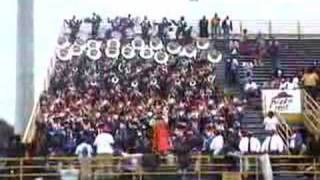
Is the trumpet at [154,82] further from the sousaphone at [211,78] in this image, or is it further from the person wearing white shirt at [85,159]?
the person wearing white shirt at [85,159]

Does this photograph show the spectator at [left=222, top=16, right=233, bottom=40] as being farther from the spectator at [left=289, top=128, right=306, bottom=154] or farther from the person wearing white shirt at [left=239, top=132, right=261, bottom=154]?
the person wearing white shirt at [left=239, top=132, right=261, bottom=154]

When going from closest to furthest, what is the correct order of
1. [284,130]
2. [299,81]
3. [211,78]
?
[284,130] < [299,81] < [211,78]

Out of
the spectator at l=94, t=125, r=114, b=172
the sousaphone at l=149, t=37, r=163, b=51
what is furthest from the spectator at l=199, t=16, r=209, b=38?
the spectator at l=94, t=125, r=114, b=172

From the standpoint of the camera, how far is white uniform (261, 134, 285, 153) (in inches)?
914

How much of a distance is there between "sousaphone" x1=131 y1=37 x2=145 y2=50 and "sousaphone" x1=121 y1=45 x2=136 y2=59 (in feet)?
0.55

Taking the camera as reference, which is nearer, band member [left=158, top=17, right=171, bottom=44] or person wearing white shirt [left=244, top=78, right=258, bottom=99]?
person wearing white shirt [left=244, top=78, right=258, bottom=99]

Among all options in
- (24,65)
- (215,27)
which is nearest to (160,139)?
(24,65)

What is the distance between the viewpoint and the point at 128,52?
37344 mm

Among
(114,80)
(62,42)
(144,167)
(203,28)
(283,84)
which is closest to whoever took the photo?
(144,167)

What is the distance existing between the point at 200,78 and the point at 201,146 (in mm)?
10576

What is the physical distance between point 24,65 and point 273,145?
5802 mm

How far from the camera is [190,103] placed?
101ft

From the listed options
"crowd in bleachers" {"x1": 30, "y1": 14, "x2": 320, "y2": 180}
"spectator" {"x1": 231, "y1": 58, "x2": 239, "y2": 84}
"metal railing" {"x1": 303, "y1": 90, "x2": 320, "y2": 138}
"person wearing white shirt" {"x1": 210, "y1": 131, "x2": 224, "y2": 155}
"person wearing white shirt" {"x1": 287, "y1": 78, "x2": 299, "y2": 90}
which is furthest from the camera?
"spectator" {"x1": 231, "y1": 58, "x2": 239, "y2": 84}

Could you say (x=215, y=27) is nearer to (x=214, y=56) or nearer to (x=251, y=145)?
(x=214, y=56)
